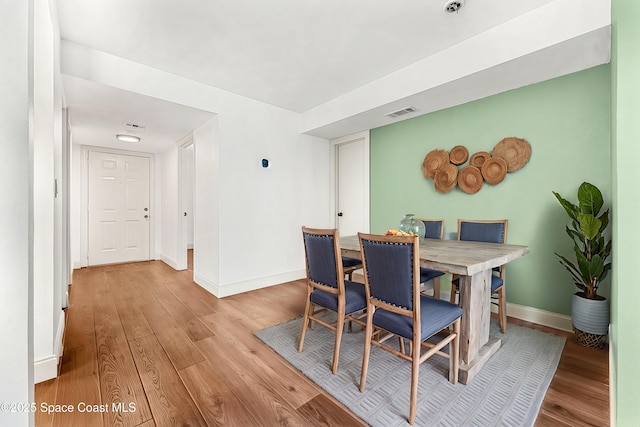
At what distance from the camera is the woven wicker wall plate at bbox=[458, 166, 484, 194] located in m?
2.86

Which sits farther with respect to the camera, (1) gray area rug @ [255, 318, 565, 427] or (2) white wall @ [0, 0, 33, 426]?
(1) gray area rug @ [255, 318, 565, 427]

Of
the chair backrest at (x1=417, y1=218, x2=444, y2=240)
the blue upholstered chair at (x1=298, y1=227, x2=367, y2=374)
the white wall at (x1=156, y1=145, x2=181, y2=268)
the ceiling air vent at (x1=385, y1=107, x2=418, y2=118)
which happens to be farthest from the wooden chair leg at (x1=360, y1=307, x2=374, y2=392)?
the white wall at (x1=156, y1=145, x2=181, y2=268)

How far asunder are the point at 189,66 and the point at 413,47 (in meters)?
2.19

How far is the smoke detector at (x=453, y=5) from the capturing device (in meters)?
1.87

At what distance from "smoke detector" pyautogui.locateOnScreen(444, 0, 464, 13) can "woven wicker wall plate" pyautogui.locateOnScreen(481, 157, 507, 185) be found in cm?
144

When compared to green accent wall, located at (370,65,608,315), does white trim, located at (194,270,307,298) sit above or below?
below

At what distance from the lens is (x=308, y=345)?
212 cm

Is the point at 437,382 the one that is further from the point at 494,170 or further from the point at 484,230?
the point at 494,170

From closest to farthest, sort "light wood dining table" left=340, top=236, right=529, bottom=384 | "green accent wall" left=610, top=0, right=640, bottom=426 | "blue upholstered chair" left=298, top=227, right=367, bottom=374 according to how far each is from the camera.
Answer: "green accent wall" left=610, top=0, right=640, bottom=426, "light wood dining table" left=340, top=236, right=529, bottom=384, "blue upholstered chair" left=298, top=227, right=367, bottom=374

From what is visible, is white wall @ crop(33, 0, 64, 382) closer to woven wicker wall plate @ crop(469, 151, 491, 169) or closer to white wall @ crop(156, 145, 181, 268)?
white wall @ crop(156, 145, 181, 268)

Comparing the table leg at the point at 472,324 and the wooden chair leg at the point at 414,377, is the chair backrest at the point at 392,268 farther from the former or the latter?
the table leg at the point at 472,324

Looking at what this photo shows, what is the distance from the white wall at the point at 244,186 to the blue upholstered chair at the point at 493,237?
7.38ft

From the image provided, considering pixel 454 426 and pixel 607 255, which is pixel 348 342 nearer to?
pixel 454 426

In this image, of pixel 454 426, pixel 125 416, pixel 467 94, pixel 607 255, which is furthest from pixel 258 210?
pixel 607 255
